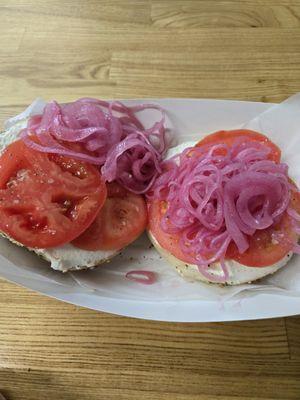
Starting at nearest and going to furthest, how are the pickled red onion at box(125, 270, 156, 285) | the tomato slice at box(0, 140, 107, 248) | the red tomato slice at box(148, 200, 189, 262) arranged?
the tomato slice at box(0, 140, 107, 248), the red tomato slice at box(148, 200, 189, 262), the pickled red onion at box(125, 270, 156, 285)

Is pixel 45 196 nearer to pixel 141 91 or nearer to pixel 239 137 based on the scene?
pixel 239 137

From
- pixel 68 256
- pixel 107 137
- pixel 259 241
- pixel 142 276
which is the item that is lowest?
pixel 142 276

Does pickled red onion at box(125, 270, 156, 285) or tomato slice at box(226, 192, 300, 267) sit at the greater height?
tomato slice at box(226, 192, 300, 267)

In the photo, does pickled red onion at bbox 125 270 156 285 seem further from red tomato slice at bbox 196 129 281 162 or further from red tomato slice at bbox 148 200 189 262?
red tomato slice at bbox 196 129 281 162

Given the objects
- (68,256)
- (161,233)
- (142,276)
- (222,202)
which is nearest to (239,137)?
(222,202)

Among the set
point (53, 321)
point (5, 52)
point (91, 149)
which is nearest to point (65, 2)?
point (5, 52)

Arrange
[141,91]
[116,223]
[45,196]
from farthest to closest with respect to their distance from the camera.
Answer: [141,91] < [116,223] < [45,196]

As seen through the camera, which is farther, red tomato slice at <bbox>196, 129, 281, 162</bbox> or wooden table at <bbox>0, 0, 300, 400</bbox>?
red tomato slice at <bbox>196, 129, 281, 162</bbox>

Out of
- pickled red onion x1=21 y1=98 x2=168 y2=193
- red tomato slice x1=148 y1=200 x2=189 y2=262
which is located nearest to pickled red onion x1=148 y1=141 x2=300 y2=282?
red tomato slice x1=148 y1=200 x2=189 y2=262
